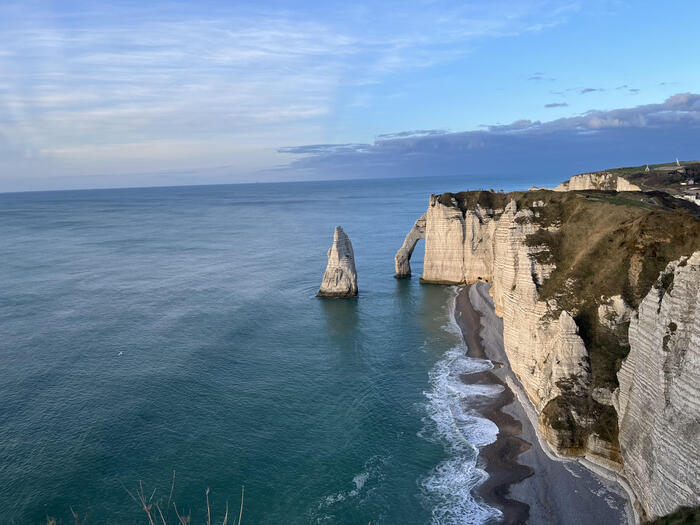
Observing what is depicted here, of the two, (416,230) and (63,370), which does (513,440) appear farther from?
(416,230)

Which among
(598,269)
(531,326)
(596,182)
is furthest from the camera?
(596,182)

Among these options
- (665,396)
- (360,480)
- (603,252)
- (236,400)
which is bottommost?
(360,480)

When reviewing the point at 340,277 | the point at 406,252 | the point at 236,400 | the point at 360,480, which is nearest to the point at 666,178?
the point at 406,252

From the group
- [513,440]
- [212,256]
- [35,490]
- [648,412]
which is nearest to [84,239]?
[212,256]

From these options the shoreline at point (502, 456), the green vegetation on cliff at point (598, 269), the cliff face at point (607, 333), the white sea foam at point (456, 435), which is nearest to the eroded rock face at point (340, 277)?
the white sea foam at point (456, 435)

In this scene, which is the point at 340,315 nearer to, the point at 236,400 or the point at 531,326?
the point at 236,400

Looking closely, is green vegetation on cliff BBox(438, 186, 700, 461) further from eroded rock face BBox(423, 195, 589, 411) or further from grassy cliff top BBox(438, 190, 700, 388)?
eroded rock face BBox(423, 195, 589, 411)

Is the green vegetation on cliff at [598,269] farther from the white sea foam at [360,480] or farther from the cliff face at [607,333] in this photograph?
the white sea foam at [360,480]
